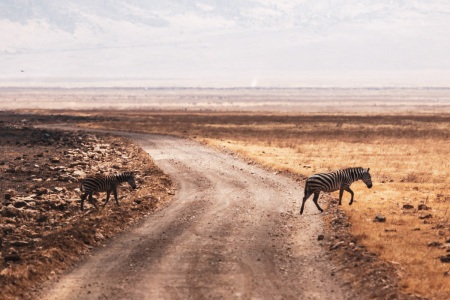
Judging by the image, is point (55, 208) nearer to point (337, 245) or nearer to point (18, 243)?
point (18, 243)

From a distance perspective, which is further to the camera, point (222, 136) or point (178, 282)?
point (222, 136)

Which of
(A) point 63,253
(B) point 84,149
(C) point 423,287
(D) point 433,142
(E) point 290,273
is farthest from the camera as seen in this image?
(D) point 433,142

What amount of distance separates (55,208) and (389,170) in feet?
86.1

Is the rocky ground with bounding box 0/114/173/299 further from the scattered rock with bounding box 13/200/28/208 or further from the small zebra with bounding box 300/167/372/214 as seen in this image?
the small zebra with bounding box 300/167/372/214

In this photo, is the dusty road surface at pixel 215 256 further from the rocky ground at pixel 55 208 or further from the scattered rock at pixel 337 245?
the rocky ground at pixel 55 208

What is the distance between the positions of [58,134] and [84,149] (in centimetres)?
2051

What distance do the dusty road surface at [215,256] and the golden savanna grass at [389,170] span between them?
217 cm

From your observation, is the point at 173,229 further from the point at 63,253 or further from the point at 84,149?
the point at 84,149

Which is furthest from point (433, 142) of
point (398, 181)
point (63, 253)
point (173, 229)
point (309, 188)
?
point (63, 253)

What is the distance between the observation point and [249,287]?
1889cm

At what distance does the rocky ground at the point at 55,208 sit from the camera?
2088cm

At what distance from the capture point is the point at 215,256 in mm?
22094

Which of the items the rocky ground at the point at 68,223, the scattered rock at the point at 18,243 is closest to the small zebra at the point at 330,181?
the rocky ground at the point at 68,223

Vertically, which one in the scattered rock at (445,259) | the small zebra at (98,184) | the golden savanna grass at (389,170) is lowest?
the golden savanna grass at (389,170)
